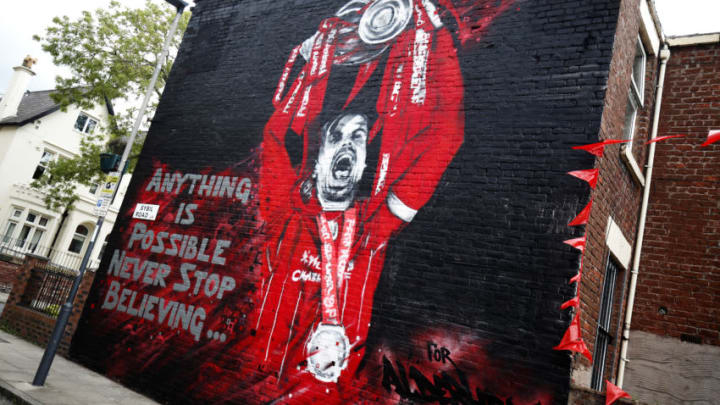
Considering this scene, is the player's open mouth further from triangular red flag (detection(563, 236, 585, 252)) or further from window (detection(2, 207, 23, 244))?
window (detection(2, 207, 23, 244))

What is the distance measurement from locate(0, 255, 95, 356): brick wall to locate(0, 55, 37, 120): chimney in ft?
65.7

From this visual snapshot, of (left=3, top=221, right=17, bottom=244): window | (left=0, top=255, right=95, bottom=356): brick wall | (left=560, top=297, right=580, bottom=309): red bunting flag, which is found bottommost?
(left=0, top=255, right=95, bottom=356): brick wall

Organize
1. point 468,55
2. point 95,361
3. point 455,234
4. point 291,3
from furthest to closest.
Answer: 1. point 291,3
2. point 95,361
3. point 468,55
4. point 455,234

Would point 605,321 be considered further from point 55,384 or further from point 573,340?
point 55,384

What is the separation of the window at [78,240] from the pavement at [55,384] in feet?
68.9

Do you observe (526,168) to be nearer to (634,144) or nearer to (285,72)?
A: (634,144)

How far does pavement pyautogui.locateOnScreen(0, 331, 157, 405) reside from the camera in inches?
232

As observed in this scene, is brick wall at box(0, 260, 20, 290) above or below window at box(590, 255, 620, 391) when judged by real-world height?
below

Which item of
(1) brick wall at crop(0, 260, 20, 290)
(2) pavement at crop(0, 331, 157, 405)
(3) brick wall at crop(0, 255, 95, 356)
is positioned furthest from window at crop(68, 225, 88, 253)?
(2) pavement at crop(0, 331, 157, 405)

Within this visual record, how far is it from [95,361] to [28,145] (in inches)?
846

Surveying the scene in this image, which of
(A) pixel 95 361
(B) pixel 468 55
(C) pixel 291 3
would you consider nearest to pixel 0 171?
(A) pixel 95 361

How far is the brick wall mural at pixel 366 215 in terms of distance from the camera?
522 centimetres

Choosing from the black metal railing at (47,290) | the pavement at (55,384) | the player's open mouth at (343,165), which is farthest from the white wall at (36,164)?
the player's open mouth at (343,165)

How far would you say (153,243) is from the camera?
8.38 m
